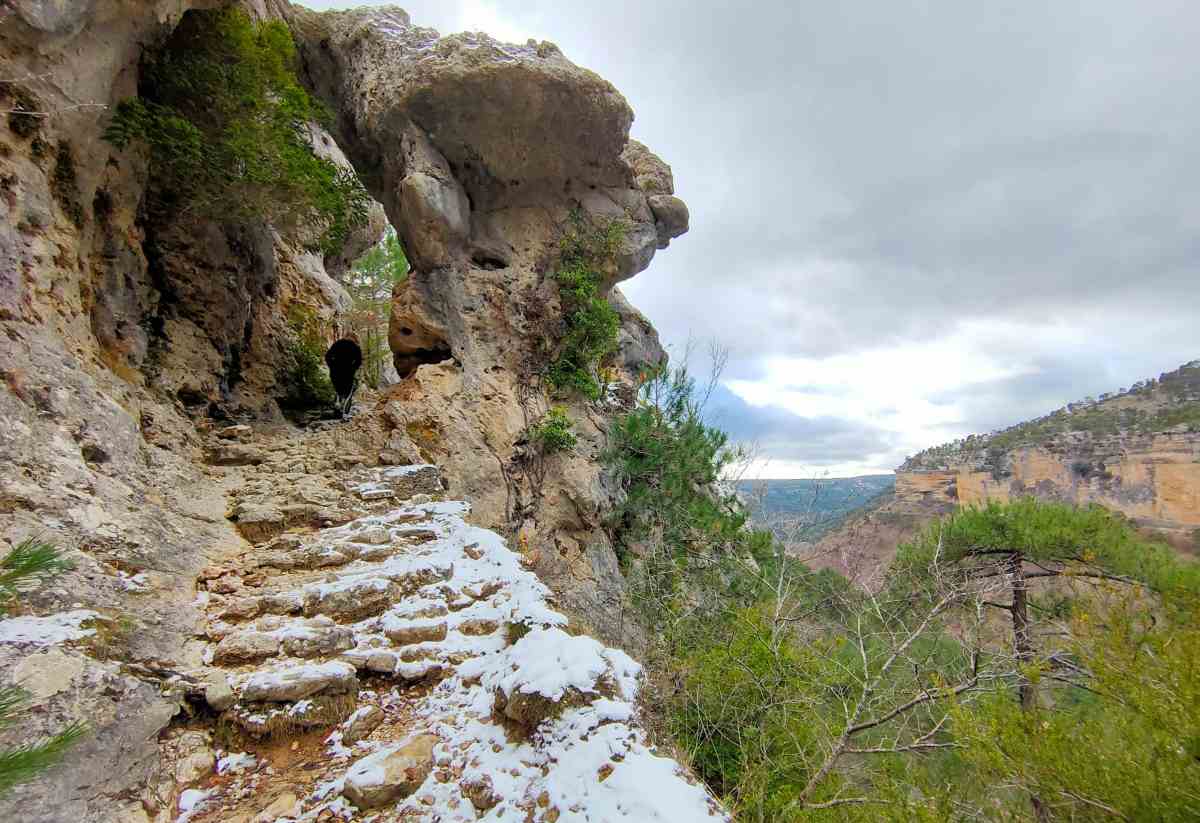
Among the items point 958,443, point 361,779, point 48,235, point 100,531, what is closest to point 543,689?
point 361,779

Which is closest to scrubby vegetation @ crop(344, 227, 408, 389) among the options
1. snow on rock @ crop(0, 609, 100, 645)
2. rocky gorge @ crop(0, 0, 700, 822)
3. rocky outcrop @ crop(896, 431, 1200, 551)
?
rocky gorge @ crop(0, 0, 700, 822)

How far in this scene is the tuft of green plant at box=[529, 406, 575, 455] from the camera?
7828 millimetres

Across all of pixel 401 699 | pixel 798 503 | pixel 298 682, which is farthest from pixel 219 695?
pixel 798 503

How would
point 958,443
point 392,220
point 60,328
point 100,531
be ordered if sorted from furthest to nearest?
1. point 958,443
2. point 392,220
3. point 60,328
4. point 100,531

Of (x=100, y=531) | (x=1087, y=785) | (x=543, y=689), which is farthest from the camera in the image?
(x=100, y=531)

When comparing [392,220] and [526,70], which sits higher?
[526,70]

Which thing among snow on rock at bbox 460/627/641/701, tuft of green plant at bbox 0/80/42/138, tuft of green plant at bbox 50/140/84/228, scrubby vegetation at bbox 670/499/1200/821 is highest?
tuft of green plant at bbox 0/80/42/138

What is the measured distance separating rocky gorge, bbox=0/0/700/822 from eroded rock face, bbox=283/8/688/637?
45mm

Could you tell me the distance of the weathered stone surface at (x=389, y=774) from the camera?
1.94 metres

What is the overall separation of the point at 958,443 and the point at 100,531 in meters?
50.0

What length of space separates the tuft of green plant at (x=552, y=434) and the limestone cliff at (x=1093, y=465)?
1081 centimetres

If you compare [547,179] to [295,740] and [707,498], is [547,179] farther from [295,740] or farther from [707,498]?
[295,740]

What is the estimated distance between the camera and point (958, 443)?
135 feet

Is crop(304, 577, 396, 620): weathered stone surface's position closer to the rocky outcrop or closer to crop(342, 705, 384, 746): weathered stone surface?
crop(342, 705, 384, 746): weathered stone surface
